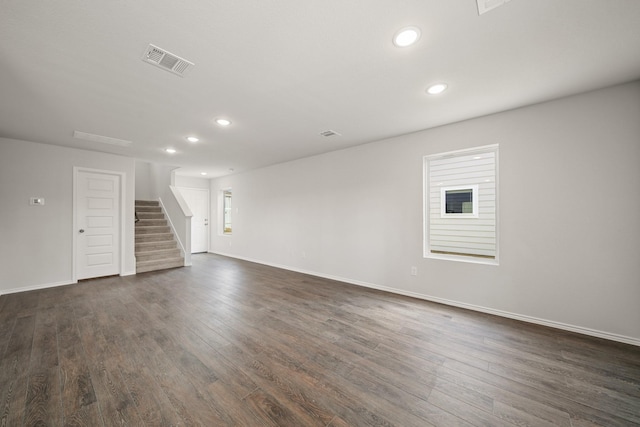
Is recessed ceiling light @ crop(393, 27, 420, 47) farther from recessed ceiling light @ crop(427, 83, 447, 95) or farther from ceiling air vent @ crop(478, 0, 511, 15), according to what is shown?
recessed ceiling light @ crop(427, 83, 447, 95)

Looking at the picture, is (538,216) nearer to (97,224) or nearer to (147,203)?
(97,224)

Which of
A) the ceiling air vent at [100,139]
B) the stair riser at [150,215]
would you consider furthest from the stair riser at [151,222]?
the ceiling air vent at [100,139]

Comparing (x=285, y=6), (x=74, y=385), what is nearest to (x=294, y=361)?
(x=74, y=385)

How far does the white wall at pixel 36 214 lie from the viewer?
3.91 m

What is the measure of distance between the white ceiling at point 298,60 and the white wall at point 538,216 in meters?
0.34

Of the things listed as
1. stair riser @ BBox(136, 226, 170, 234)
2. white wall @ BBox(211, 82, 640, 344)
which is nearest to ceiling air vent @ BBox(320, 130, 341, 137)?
white wall @ BBox(211, 82, 640, 344)

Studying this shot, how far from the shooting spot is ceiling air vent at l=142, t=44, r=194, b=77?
6.22 ft

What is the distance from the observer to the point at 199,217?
815 cm

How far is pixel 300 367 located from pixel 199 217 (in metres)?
7.43

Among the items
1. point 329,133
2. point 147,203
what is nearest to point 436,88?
point 329,133

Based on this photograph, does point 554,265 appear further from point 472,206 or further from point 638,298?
point 472,206

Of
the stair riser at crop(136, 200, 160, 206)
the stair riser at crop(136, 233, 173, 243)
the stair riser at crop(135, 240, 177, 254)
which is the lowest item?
Result: the stair riser at crop(135, 240, 177, 254)

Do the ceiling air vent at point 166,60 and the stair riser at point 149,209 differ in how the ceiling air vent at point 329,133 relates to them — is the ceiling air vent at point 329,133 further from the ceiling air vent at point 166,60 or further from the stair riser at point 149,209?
the stair riser at point 149,209

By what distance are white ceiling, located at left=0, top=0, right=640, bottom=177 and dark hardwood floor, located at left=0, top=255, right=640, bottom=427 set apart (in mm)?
2600
